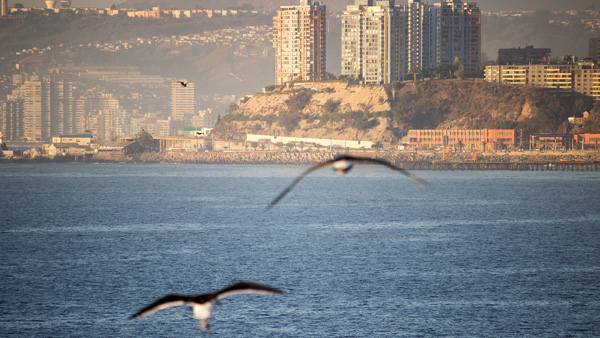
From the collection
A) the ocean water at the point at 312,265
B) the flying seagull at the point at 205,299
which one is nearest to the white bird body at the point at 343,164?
the flying seagull at the point at 205,299

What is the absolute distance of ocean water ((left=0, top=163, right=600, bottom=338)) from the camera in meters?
60.5

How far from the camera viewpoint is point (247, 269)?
268 ft

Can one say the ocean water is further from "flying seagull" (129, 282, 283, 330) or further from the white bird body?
"flying seagull" (129, 282, 283, 330)

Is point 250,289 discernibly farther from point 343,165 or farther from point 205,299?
Result: point 343,165

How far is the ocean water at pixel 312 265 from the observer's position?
60469mm

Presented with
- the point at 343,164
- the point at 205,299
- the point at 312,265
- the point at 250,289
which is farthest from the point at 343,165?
the point at 312,265

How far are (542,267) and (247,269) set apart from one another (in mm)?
28904

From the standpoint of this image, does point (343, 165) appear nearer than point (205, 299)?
No

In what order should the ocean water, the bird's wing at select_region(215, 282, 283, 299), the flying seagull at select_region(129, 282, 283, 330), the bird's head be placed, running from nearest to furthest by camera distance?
the bird's wing at select_region(215, 282, 283, 299) < the flying seagull at select_region(129, 282, 283, 330) < the bird's head < the ocean water

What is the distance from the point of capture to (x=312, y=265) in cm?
8419

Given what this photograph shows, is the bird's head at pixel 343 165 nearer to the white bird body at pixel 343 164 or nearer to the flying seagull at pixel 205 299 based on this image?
the white bird body at pixel 343 164

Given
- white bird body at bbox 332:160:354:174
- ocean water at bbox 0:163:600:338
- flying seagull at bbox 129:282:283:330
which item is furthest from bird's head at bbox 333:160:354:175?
ocean water at bbox 0:163:600:338

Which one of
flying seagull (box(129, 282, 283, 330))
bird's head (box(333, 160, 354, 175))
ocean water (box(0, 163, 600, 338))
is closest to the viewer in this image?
flying seagull (box(129, 282, 283, 330))

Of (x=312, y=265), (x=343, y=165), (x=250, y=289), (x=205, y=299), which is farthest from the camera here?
(x=312, y=265)
